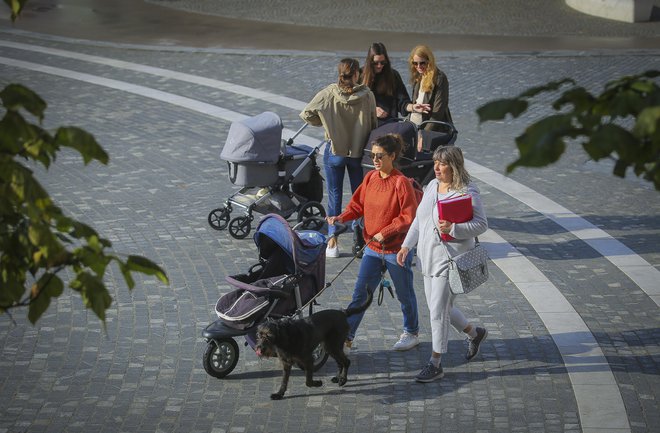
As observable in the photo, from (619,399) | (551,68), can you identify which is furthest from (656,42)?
(619,399)

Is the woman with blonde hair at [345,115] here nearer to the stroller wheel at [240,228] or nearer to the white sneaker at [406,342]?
the stroller wheel at [240,228]

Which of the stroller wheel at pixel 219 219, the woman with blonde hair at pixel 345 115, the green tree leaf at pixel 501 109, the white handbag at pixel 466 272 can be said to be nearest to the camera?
the green tree leaf at pixel 501 109

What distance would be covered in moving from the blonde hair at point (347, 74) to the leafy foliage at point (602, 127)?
6.59 metres

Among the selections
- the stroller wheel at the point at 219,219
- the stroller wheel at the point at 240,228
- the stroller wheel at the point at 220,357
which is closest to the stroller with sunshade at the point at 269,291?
the stroller wheel at the point at 220,357

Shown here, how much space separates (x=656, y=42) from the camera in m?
22.9

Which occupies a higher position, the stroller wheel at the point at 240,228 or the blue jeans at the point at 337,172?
the blue jeans at the point at 337,172

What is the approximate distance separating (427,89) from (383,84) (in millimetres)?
504

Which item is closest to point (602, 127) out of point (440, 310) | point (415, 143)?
point (440, 310)

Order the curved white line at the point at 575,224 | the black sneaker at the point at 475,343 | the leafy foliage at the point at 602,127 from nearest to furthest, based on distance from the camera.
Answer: the leafy foliage at the point at 602,127 → the black sneaker at the point at 475,343 → the curved white line at the point at 575,224

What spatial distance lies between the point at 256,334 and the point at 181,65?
1362 centimetres

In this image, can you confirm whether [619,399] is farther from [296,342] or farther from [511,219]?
[511,219]

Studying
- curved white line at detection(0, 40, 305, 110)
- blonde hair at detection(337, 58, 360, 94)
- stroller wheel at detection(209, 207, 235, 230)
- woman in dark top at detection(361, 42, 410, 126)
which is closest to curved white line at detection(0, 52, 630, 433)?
woman in dark top at detection(361, 42, 410, 126)

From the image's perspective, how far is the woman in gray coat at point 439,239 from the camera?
27.5ft

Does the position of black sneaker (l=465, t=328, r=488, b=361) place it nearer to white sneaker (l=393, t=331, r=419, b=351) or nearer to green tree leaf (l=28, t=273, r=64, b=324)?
white sneaker (l=393, t=331, r=419, b=351)
